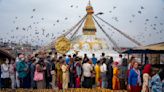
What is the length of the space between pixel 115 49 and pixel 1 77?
2933cm

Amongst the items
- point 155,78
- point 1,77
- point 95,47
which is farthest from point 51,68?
point 95,47

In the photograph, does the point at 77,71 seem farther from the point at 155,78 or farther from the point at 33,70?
the point at 155,78

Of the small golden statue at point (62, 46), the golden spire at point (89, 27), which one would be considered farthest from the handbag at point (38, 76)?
the golden spire at point (89, 27)

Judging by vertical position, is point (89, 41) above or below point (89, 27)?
below

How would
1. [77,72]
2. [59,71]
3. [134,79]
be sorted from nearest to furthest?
1. [134,79]
2. [59,71]
3. [77,72]

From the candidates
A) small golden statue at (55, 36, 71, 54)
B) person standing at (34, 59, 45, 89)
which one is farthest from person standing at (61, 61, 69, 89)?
small golden statue at (55, 36, 71, 54)

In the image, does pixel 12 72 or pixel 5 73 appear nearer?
pixel 5 73

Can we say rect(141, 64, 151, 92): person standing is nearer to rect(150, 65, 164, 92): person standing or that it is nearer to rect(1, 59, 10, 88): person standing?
rect(150, 65, 164, 92): person standing

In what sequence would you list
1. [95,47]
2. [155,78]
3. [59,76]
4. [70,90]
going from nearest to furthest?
[155,78] → [70,90] → [59,76] → [95,47]

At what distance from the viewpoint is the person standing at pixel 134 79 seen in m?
15.7

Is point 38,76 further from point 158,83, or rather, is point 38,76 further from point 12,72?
point 158,83

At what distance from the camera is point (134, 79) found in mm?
15758

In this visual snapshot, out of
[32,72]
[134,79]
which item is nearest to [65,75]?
[32,72]

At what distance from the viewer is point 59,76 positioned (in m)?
19.6
